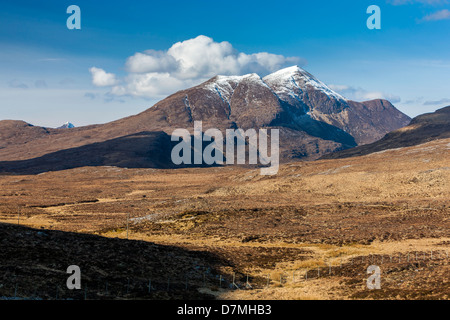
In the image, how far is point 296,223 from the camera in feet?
232

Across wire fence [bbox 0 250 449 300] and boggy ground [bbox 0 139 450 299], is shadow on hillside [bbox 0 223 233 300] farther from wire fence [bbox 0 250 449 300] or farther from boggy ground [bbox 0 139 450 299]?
boggy ground [bbox 0 139 450 299]

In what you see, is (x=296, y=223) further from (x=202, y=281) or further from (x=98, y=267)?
(x=98, y=267)

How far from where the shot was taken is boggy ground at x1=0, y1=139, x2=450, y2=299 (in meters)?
35.9

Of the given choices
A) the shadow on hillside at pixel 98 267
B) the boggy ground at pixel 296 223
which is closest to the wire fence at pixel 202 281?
the shadow on hillside at pixel 98 267

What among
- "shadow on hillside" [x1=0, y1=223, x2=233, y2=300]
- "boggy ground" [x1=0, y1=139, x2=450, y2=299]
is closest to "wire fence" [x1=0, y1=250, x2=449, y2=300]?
"shadow on hillside" [x1=0, y1=223, x2=233, y2=300]

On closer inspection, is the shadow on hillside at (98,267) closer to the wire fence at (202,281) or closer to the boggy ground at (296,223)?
the wire fence at (202,281)

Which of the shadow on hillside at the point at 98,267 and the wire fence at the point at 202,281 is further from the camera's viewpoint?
the shadow on hillside at the point at 98,267

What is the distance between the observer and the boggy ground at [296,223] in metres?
35.9

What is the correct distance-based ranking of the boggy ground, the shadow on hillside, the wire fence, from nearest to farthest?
1. the wire fence
2. the shadow on hillside
3. the boggy ground

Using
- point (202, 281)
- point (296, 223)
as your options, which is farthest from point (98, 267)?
point (296, 223)
